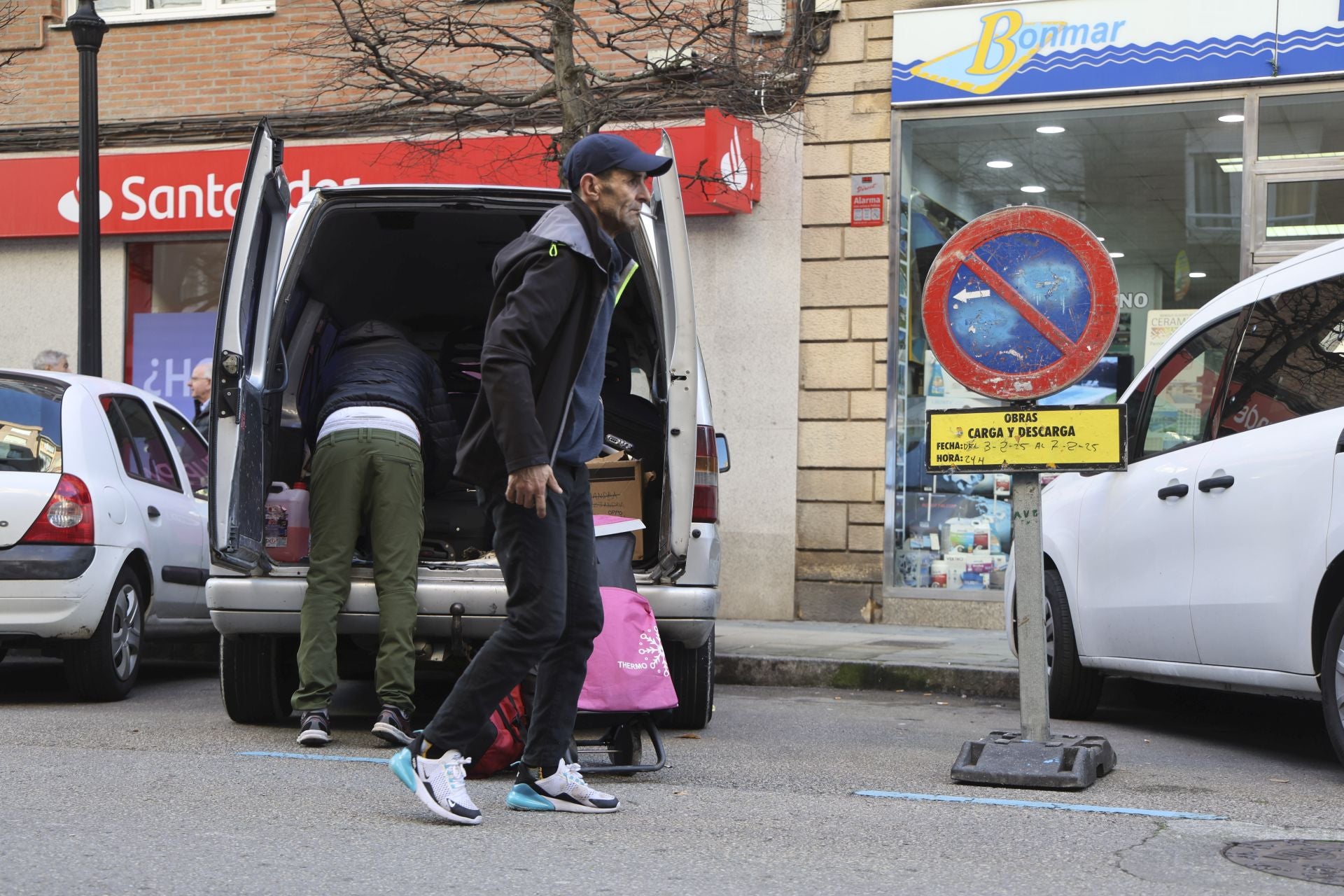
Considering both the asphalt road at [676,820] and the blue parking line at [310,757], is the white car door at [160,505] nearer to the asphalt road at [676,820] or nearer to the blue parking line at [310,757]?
the asphalt road at [676,820]

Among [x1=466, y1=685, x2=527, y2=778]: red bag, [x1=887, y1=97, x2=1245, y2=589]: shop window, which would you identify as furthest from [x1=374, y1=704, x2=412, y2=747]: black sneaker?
[x1=887, y1=97, x2=1245, y2=589]: shop window

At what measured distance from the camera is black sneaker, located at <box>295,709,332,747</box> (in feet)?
20.4

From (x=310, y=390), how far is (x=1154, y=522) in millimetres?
3558

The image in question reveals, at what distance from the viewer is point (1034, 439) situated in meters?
5.77

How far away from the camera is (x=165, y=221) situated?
551 inches

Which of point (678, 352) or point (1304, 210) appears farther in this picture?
point (1304, 210)

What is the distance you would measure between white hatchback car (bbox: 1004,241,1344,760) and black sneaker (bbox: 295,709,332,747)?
3.22 meters

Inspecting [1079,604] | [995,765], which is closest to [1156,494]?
[1079,604]

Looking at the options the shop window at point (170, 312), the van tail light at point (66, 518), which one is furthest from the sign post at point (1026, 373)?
the shop window at point (170, 312)

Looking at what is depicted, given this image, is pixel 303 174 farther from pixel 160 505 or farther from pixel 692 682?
pixel 692 682

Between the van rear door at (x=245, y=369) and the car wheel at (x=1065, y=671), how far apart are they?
3.49 metres

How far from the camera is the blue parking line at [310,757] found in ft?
19.4

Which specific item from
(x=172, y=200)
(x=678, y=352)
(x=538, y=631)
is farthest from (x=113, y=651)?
(x=172, y=200)

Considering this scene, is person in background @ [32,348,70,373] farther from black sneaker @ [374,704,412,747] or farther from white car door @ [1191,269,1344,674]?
white car door @ [1191,269,1344,674]
